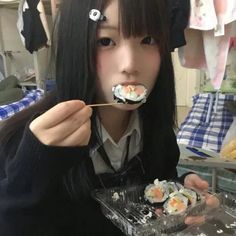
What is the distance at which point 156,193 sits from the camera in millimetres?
719

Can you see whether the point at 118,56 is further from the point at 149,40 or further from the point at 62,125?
the point at 62,125

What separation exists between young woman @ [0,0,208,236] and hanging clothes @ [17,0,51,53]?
1.65 m

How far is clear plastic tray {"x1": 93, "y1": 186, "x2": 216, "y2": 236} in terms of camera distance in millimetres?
614

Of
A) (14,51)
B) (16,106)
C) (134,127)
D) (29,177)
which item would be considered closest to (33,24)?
(14,51)

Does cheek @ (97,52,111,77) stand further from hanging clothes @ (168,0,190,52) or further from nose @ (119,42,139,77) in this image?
hanging clothes @ (168,0,190,52)

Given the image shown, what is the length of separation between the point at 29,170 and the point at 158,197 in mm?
332

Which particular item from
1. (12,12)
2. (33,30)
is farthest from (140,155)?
(12,12)

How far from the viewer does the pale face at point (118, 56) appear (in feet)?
1.91

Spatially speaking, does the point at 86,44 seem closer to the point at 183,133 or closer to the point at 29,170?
the point at 29,170

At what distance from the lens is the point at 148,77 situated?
65cm

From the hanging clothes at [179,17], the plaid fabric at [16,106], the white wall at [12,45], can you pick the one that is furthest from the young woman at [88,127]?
the white wall at [12,45]

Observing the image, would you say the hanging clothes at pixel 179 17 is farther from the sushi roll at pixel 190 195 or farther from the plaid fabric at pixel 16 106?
the plaid fabric at pixel 16 106

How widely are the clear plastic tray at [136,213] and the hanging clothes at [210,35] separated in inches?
27.7

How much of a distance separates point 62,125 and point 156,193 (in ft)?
1.10
